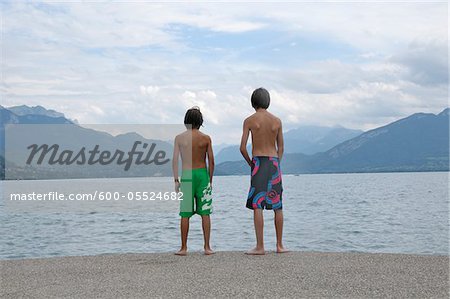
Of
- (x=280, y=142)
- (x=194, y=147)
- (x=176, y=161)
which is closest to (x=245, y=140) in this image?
(x=280, y=142)

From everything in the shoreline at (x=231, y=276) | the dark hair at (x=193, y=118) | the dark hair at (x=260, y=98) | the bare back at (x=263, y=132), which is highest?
the dark hair at (x=260, y=98)

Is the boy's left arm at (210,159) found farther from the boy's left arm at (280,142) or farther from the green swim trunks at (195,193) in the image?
the boy's left arm at (280,142)

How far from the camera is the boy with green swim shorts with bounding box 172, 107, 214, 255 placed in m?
9.88

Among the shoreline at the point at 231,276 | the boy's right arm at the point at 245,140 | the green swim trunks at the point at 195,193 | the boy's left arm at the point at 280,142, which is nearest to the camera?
the shoreline at the point at 231,276

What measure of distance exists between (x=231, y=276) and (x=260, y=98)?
3.26 m

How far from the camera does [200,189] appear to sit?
988 centimetres

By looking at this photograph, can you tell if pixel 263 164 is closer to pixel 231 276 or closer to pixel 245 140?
pixel 245 140

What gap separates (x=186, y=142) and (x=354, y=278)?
12.2ft

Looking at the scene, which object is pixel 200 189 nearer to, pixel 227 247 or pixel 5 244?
pixel 227 247

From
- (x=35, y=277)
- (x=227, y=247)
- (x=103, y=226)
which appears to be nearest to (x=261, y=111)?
(x=35, y=277)

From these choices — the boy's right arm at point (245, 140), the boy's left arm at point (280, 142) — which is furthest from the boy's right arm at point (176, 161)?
the boy's left arm at point (280, 142)

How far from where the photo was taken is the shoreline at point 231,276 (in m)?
7.07

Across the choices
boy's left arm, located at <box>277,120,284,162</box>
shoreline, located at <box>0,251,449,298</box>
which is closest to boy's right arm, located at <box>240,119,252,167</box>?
boy's left arm, located at <box>277,120,284,162</box>

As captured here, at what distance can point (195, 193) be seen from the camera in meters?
9.93
